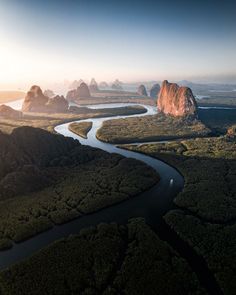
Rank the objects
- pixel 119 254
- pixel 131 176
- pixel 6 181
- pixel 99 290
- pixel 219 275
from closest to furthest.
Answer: pixel 99 290, pixel 219 275, pixel 119 254, pixel 6 181, pixel 131 176

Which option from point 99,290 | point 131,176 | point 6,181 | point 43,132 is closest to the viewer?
point 99,290

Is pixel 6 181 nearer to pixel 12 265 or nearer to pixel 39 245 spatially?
pixel 39 245

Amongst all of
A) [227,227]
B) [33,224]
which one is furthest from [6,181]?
[227,227]

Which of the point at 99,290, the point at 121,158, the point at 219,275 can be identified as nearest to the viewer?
the point at 99,290

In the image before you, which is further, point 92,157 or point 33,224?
point 92,157

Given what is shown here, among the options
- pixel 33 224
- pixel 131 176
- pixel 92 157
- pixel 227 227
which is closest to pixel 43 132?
pixel 92 157

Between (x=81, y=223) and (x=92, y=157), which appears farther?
(x=92, y=157)

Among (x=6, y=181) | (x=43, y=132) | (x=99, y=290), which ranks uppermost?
(x=43, y=132)

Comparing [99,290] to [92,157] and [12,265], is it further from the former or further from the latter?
[92,157]

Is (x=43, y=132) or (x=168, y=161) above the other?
(x=43, y=132)
